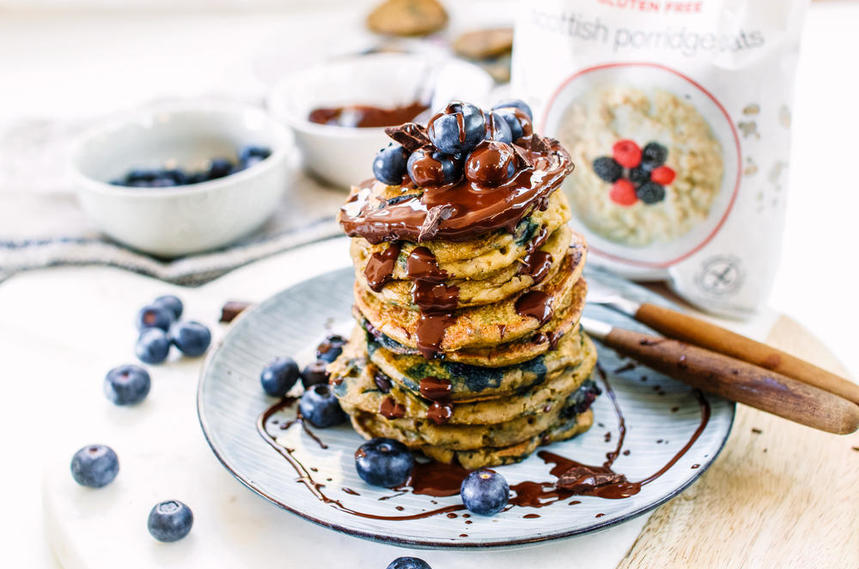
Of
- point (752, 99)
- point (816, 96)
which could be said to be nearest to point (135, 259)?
point (752, 99)

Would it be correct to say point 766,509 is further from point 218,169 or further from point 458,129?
point 218,169

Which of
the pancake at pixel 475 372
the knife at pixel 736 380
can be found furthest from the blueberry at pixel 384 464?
the knife at pixel 736 380

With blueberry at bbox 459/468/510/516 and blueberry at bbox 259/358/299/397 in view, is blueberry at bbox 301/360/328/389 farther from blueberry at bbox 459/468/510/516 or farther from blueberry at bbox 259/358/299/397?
blueberry at bbox 459/468/510/516

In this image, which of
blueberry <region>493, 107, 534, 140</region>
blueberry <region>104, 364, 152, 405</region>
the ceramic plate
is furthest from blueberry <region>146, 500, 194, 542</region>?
blueberry <region>493, 107, 534, 140</region>

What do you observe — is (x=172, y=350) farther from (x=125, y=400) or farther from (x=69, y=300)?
(x=69, y=300)

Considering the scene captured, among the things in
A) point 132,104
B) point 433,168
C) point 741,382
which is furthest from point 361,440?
point 132,104
